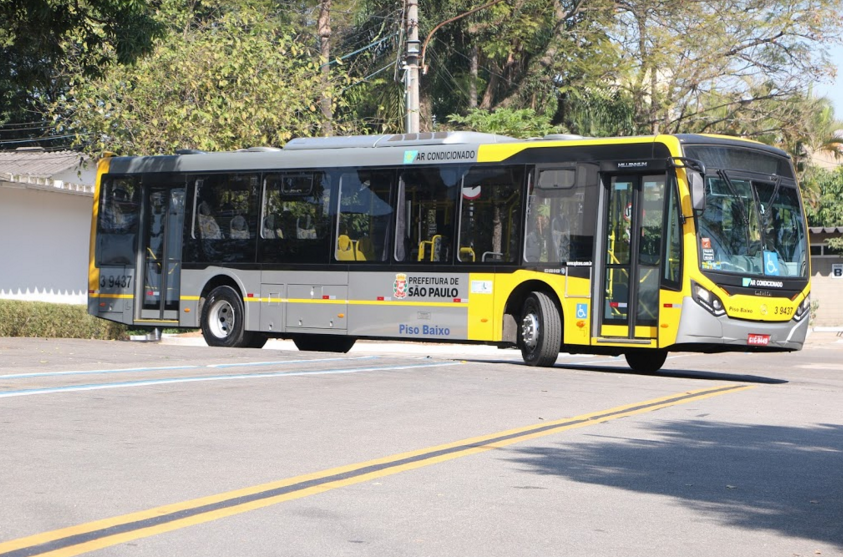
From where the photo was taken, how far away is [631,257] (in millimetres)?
17594

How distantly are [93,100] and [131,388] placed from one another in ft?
58.7

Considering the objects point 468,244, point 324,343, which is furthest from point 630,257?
point 324,343

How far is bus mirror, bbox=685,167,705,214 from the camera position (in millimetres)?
16812

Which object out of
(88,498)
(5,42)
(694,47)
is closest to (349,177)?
(5,42)

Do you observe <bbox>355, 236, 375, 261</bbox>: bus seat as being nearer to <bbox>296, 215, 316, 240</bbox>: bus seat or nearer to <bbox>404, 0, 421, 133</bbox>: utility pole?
<bbox>296, 215, 316, 240</bbox>: bus seat

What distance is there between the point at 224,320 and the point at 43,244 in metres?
10.4

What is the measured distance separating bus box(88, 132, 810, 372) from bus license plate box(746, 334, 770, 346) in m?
0.03

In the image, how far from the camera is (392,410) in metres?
11.8

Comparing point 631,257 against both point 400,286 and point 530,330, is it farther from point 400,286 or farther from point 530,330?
point 400,286

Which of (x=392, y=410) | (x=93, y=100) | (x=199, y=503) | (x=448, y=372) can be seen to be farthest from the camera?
(x=93, y=100)

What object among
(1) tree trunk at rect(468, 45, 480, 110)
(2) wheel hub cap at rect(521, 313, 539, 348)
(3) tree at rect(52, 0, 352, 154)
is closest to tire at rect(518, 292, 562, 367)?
(2) wheel hub cap at rect(521, 313, 539, 348)

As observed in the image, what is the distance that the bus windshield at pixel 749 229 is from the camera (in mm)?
17188

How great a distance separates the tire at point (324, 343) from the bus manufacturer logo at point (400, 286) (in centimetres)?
271

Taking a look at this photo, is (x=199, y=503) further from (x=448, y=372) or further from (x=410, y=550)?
(x=448, y=372)
